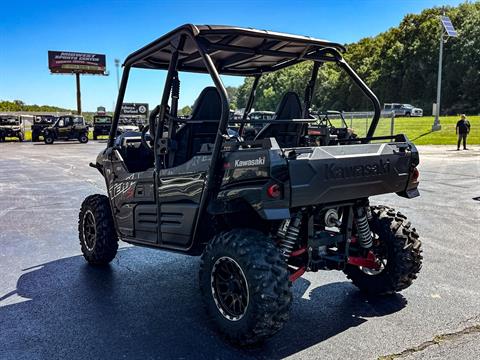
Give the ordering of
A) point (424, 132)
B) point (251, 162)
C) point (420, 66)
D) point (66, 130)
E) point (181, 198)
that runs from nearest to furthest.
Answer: point (251, 162), point (181, 198), point (424, 132), point (66, 130), point (420, 66)

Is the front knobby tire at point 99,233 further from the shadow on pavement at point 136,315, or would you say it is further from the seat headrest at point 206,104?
the seat headrest at point 206,104

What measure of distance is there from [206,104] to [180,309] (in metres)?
1.82

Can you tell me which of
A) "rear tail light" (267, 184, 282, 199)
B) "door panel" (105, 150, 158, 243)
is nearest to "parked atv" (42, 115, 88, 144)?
"door panel" (105, 150, 158, 243)

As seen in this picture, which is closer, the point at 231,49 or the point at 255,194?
the point at 255,194

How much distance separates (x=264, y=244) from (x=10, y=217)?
6.34 m

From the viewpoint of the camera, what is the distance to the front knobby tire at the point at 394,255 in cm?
412

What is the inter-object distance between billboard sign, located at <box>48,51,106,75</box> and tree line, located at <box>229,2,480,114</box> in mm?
29992

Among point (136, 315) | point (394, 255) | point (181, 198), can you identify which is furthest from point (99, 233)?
point (394, 255)

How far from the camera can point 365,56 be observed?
7838cm

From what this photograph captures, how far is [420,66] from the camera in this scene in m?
64.6

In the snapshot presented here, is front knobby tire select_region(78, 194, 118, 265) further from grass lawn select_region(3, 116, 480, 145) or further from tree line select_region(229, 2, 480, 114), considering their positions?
tree line select_region(229, 2, 480, 114)

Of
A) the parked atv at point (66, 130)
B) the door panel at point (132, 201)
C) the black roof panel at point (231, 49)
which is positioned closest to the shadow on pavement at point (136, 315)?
the door panel at point (132, 201)

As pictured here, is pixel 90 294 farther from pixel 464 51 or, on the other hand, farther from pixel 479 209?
pixel 464 51

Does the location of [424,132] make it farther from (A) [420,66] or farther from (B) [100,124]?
(A) [420,66]
